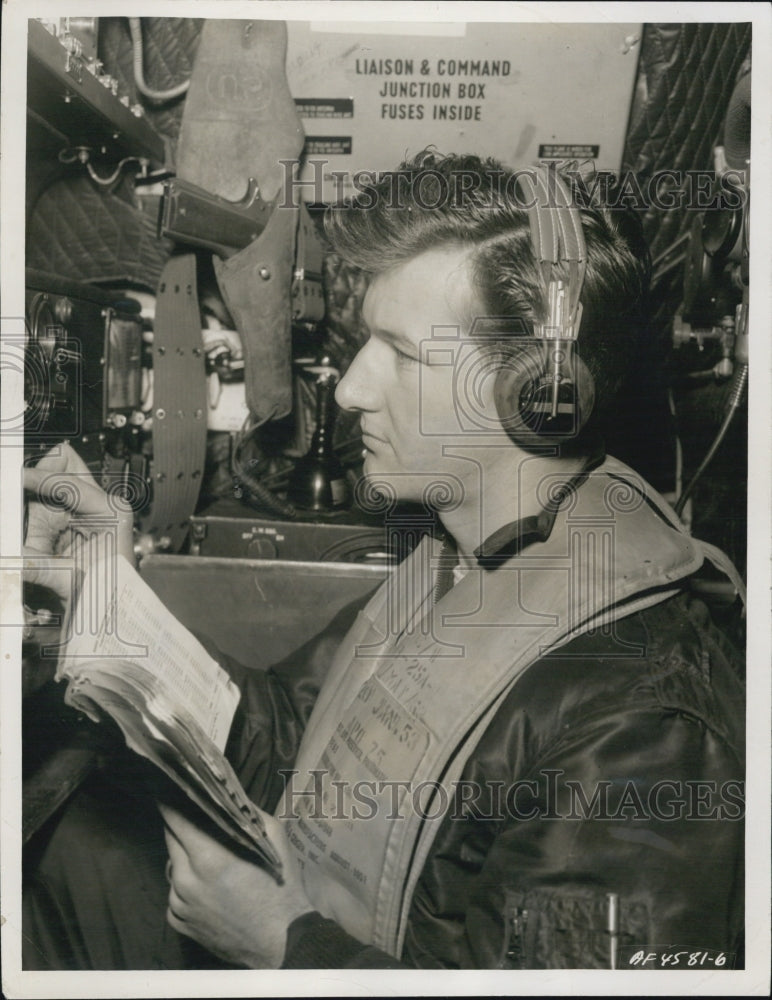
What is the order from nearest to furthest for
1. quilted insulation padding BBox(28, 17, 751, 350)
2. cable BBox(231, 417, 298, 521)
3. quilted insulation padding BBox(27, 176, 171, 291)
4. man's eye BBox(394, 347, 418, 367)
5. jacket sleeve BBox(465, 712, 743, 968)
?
jacket sleeve BBox(465, 712, 743, 968) < man's eye BBox(394, 347, 418, 367) < quilted insulation padding BBox(28, 17, 751, 350) < quilted insulation padding BBox(27, 176, 171, 291) < cable BBox(231, 417, 298, 521)

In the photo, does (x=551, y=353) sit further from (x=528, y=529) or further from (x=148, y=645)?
(x=148, y=645)

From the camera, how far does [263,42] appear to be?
1.27 metres

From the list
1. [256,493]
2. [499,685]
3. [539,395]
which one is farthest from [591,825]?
[256,493]

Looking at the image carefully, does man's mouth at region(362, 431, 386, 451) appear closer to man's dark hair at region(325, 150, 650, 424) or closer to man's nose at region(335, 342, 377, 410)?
man's nose at region(335, 342, 377, 410)

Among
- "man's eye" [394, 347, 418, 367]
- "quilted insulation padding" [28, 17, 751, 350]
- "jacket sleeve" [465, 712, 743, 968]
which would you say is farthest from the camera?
"quilted insulation padding" [28, 17, 751, 350]

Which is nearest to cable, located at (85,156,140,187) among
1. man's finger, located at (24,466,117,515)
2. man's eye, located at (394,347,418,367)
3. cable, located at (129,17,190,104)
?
cable, located at (129,17,190,104)

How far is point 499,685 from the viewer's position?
1.02 m

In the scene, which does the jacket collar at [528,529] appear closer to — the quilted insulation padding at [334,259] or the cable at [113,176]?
the quilted insulation padding at [334,259]

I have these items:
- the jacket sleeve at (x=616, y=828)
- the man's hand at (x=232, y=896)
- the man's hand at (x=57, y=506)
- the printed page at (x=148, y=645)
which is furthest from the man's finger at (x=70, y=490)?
the jacket sleeve at (x=616, y=828)

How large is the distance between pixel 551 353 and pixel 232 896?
838 millimetres

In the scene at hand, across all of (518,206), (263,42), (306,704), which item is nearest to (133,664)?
(306,704)

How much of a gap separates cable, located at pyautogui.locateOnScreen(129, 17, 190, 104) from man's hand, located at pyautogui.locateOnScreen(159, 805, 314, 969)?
117cm

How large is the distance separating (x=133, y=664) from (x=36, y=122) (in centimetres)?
85

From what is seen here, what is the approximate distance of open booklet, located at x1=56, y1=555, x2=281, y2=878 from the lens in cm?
98
